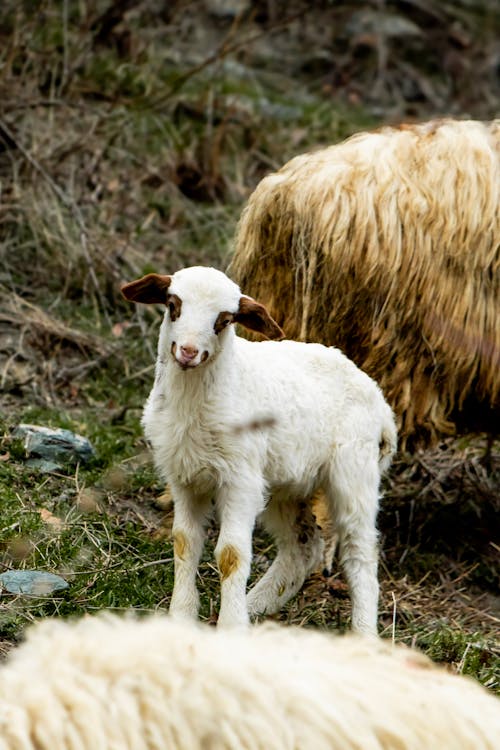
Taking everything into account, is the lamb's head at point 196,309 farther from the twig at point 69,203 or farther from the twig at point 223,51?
the twig at point 223,51

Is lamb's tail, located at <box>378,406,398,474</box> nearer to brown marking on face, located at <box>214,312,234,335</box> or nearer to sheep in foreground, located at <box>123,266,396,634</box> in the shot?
sheep in foreground, located at <box>123,266,396,634</box>

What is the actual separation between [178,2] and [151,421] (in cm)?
747

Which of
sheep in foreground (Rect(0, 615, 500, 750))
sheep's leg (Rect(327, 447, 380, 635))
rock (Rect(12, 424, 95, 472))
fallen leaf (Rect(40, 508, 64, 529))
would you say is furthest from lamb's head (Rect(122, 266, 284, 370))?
sheep in foreground (Rect(0, 615, 500, 750))

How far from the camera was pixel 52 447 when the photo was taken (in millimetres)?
4906

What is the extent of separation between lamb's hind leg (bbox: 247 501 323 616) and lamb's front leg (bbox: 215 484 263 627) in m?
0.55

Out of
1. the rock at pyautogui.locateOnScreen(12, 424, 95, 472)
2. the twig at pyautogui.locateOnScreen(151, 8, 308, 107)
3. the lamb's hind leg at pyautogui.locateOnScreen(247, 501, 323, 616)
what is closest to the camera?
the lamb's hind leg at pyautogui.locateOnScreen(247, 501, 323, 616)

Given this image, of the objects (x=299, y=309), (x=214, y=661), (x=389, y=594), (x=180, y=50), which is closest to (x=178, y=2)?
(x=180, y=50)

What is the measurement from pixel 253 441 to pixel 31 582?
934 mm

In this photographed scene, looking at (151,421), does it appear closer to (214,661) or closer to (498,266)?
(498,266)

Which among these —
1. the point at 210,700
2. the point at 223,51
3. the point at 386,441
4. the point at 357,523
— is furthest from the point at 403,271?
the point at 210,700

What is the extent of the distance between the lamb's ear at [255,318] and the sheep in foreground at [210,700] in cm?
189

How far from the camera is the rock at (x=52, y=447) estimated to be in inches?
191

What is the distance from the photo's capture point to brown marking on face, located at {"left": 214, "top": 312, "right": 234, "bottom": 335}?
3350 millimetres

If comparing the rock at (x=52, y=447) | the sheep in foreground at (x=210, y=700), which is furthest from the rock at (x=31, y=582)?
the sheep in foreground at (x=210, y=700)
